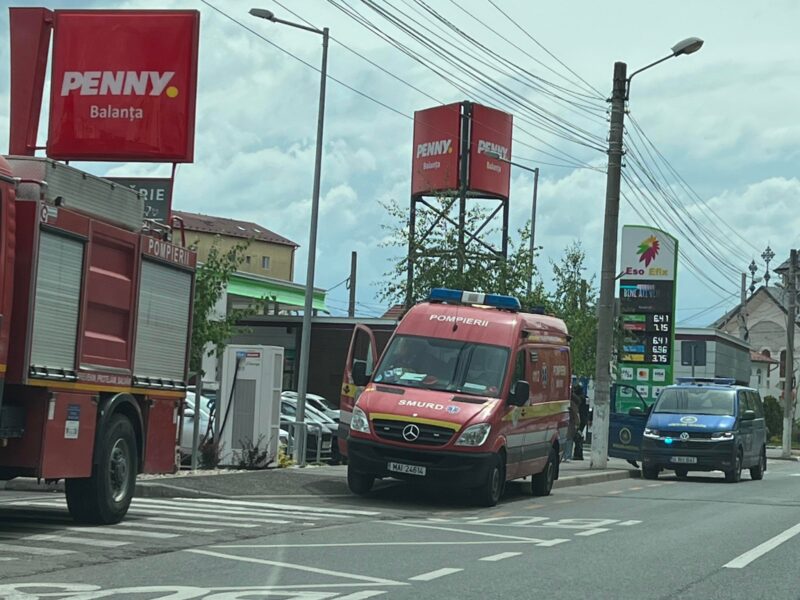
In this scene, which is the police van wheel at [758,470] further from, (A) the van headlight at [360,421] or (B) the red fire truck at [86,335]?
(B) the red fire truck at [86,335]

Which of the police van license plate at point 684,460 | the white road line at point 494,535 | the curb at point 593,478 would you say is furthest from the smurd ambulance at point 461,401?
the police van license plate at point 684,460

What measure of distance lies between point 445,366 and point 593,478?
7961 millimetres

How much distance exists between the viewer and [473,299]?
19531mm

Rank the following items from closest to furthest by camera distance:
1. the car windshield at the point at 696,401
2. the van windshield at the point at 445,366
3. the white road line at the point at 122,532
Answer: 1. the white road line at the point at 122,532
2. the van windshield at the point at 445,366
3. the car windshield at the point at 696,401

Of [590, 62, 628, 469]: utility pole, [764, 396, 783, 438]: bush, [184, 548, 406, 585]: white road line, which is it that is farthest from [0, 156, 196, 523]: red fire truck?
[764, 396, 783, 438]: bush

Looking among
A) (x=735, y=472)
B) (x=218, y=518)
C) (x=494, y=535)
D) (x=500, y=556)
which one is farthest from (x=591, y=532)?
(x=735, y=472)

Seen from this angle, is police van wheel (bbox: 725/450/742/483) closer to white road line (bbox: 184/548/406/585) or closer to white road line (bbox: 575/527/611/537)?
white road line (bbox: 575/527/611/537)

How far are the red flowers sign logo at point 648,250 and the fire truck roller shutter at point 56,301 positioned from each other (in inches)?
1696

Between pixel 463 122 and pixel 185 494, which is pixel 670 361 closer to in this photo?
pixel 463 122

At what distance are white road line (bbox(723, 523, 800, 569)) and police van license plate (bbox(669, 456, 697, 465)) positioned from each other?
11.4m

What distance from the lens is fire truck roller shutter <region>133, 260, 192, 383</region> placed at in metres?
13.6

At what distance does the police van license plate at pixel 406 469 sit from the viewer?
1697 cm

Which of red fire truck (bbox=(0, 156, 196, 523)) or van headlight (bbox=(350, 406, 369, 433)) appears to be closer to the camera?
red fire truck (bbox=(0, 156, 196, 523))

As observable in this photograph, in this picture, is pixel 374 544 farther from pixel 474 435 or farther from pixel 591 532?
pixel 474 435
